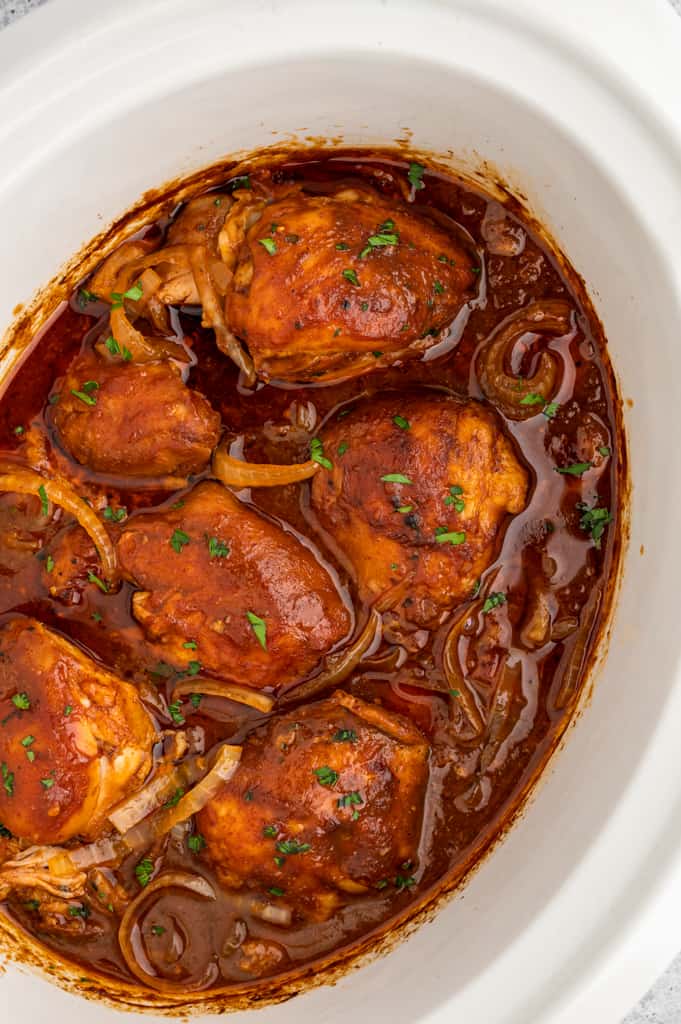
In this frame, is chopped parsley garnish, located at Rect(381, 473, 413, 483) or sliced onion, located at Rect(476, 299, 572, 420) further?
sliced onion, located at Rect(476, 299, 572, 420)

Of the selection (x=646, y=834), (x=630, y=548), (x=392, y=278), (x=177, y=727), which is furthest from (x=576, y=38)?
(x=177, y=727)

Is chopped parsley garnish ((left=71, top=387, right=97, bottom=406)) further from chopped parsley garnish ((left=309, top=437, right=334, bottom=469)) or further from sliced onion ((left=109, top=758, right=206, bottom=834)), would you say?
sliced onion ((left=109, top=758, right=206, bottom=834))

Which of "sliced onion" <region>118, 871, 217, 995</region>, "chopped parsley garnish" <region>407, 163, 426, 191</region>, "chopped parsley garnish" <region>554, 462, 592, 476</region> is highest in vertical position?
"chopped parsley garnish" <region>407, 163, 426, 191</region>

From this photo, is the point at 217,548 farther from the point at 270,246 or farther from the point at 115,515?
the point at 270,246

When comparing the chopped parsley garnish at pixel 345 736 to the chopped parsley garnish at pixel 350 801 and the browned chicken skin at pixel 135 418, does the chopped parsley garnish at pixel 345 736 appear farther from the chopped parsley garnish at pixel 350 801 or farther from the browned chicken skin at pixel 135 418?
the browned chicken skin at pixel 135 418

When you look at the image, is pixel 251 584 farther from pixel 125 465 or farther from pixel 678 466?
pixel 678 466

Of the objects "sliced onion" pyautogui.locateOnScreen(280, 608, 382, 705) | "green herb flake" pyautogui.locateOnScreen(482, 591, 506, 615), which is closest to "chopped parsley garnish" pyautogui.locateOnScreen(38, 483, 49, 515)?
"sliced onion" pyautogui.locateOnScreen(280, 608, 382, 705)
